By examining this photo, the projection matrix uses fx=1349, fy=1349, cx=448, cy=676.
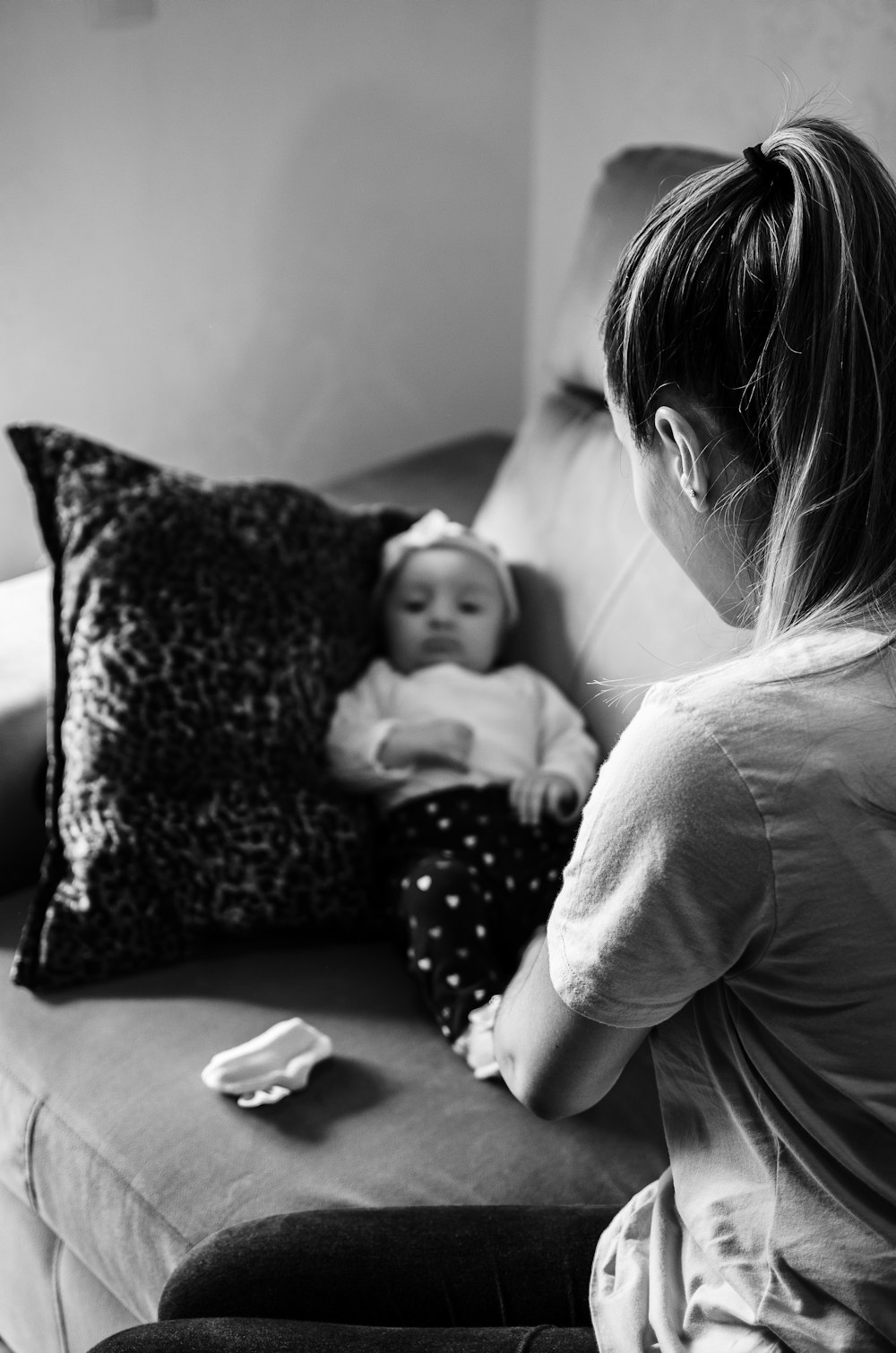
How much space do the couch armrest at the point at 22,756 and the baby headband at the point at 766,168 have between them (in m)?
1.09

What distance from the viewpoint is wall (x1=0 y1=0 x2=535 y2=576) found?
193 cm

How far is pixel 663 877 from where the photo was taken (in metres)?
0.68

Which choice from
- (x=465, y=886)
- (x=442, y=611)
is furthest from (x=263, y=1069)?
(x=442, y=611)

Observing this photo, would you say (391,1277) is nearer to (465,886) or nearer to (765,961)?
(765,961)

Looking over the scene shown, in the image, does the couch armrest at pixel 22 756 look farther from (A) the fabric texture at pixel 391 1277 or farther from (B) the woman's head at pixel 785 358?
(B) the woman's head at pixel 785 358

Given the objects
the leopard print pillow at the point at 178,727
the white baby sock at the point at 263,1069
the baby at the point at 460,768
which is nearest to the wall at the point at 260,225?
the leopard print pillow at the point at 178,727

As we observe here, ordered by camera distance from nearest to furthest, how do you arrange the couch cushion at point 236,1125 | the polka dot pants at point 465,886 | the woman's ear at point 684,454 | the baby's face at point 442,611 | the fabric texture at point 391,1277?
1. the woman's ear at point 684,454
2. the fabric texture at point 391,1277
3. the couch cushion at point 236,1125
4. the polka dot pants at point 465,886
5. the baby's face at point 442,611

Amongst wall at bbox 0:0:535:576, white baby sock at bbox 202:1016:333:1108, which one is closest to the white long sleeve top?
white baby sock at bbox 202:1016:333:1108

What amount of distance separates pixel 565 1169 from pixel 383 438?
5.23 ft

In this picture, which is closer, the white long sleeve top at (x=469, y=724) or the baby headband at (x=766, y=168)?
the baby headband at (x=766, y=168)

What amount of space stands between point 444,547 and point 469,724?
251mm

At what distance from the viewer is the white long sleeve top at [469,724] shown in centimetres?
165

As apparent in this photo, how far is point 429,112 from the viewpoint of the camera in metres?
2.34

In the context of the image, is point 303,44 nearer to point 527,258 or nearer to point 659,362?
point 527,258
